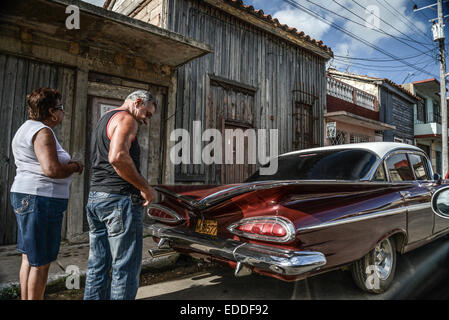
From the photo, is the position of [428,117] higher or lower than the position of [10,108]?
higher

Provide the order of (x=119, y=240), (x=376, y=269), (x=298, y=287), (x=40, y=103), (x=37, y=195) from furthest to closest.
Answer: (x=298, y=287)
(x=376, y=269)
(x=40, y=103)
(x=37, y=195)
(x=119, y=240)

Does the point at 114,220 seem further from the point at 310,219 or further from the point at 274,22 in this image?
the point at 274,22

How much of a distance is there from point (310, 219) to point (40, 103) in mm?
2314

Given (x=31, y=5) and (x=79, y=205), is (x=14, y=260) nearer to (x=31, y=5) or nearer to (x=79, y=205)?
(x=79, y=205)

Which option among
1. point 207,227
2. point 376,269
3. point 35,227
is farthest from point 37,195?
point 376,269

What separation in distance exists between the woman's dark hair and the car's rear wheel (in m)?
3.08

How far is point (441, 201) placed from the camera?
2.39m

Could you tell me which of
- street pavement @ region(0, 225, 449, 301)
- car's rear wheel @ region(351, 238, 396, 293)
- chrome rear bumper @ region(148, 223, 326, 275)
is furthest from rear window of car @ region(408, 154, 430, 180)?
chrome rear bumper @ region(148, 223, 326, 275)

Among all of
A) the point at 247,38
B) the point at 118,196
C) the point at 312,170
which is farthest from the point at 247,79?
the point at 118,196

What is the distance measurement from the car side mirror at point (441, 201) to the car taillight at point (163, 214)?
7.46 feet

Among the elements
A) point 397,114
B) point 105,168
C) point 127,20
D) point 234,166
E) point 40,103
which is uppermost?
point 397,114

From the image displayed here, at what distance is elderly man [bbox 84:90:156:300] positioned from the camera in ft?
6.54

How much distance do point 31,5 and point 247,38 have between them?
16.9 feet

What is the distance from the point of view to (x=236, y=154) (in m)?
7.22
